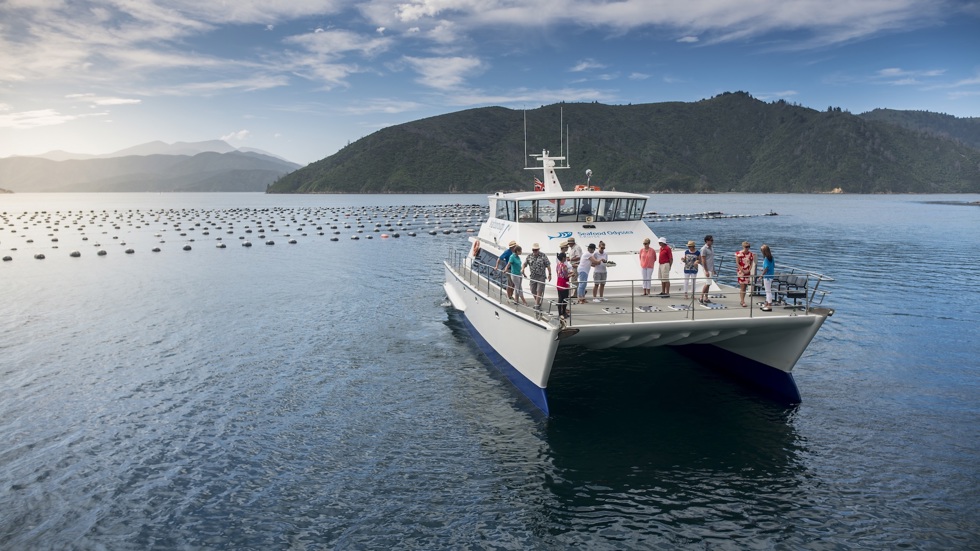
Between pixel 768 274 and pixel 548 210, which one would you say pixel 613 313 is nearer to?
pixel 768 274

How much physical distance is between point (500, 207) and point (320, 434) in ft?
38.2

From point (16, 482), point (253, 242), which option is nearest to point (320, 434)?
point (16, 482)

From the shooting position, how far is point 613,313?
1445 centimetres

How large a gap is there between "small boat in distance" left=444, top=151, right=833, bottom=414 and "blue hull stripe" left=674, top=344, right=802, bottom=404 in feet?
0.12

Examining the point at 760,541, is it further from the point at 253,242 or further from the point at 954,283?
the point at 253,242

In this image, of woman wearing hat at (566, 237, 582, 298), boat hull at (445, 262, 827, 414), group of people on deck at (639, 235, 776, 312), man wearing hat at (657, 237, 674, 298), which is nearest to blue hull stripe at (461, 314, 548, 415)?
boat hull at (445, 262, 827, 414)

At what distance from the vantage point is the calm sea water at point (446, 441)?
391 inches

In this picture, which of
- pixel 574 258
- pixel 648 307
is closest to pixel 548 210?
pixel 574 258

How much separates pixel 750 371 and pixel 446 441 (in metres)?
9.07

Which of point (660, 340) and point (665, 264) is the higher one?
point (665, 264)

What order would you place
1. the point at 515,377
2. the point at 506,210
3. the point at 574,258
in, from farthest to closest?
the point at 506,210, the point at 574,258, the point at 515,377

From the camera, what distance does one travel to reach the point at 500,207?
→ 73.5ft

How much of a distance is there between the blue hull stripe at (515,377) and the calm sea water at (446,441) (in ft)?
1.23

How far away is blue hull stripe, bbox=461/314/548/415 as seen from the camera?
567 inches
